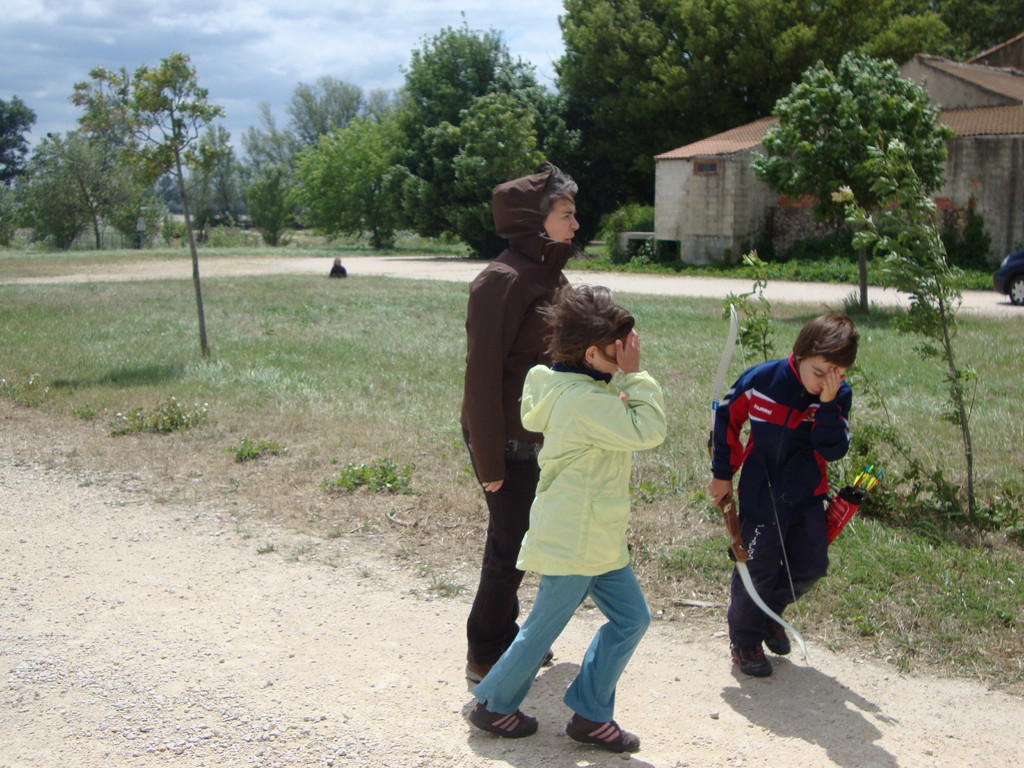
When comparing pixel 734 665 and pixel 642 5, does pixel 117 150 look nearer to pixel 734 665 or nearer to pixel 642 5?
pixel 734 665

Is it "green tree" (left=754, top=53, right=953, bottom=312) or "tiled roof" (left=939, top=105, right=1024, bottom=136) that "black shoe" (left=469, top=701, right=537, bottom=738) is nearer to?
"green tree" (left=754, top=53, right=953, bottom=312)

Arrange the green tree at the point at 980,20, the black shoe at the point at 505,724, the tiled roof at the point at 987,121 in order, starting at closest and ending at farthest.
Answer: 1. the black shoe at the point at 505,724
2. the tiled roof at the point at 987,121
3. the green tree at the point at 980,20

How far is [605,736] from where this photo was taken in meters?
3.32

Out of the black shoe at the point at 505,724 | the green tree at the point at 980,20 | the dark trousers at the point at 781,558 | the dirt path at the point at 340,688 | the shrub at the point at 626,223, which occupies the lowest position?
the dirt path at the point at 340,688

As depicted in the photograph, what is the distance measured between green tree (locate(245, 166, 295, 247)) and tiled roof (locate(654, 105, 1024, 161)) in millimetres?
27836

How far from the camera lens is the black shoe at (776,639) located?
4031 mm

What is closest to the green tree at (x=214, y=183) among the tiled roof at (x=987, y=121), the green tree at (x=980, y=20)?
the tiled roof at (x=987, y=121)

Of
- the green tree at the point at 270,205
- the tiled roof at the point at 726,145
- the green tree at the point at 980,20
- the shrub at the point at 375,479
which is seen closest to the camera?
the shrub at the point at 375,479

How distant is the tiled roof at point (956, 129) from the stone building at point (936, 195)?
0.03 metres

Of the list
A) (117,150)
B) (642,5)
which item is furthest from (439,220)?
(117,150)

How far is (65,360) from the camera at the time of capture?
1209 cm

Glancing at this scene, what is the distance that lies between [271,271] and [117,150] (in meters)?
18.2

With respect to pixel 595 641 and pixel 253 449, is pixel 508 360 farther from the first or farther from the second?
pixel 253 449

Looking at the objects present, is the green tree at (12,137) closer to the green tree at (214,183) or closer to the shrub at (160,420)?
the green tree at (214,183)
